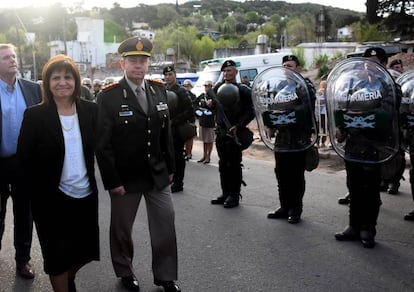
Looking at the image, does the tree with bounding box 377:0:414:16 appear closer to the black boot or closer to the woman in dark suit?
the black boot

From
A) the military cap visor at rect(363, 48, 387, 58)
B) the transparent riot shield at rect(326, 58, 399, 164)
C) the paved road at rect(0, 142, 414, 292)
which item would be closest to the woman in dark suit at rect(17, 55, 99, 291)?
the paved road at rect(0, 142, 414, 292)

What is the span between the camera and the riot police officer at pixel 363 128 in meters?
4.43

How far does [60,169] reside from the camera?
10.8 feet

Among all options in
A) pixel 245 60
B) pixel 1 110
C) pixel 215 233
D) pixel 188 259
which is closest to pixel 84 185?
pixel 1 110

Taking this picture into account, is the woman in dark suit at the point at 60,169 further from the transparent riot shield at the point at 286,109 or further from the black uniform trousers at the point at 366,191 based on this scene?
the black uniform trousers at the point at 366,191

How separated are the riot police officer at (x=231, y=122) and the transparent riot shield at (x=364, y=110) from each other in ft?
4.83

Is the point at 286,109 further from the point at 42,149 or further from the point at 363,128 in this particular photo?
the point at 42,149

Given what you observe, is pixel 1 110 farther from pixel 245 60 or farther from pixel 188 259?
pixel 245 60

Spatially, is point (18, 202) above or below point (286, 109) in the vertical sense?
below

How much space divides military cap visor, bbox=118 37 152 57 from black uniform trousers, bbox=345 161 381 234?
2317 mm

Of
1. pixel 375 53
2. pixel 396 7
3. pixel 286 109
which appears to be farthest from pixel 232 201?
pixel 396 7

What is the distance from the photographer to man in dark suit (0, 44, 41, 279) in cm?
409

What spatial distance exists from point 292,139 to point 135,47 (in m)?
2.35

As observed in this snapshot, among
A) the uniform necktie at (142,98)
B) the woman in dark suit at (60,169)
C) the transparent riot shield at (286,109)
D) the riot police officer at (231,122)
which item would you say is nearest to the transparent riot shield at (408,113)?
the transparent riot shield at (286,109)
